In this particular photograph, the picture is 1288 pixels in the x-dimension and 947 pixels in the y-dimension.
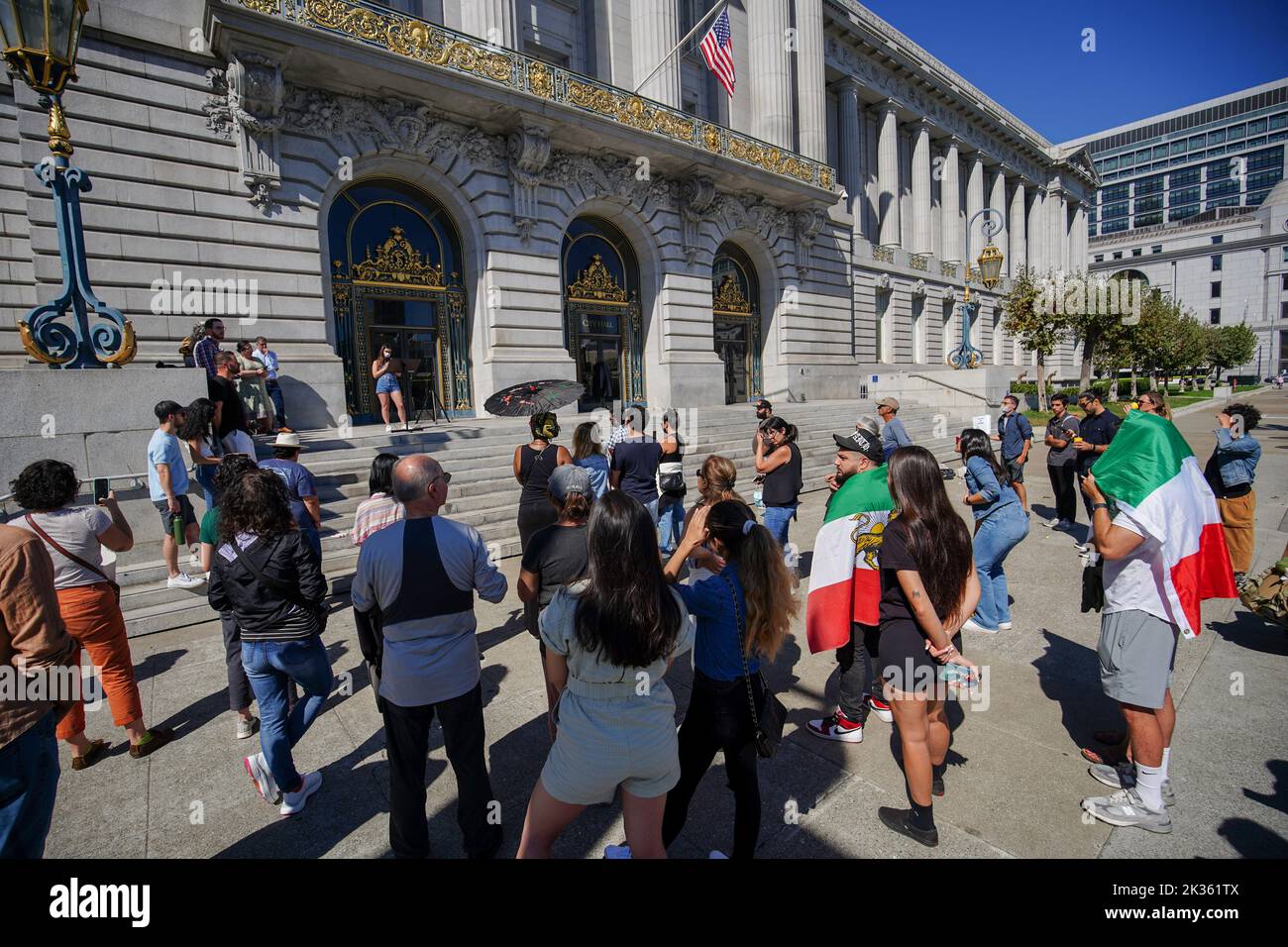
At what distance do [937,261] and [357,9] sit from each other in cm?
3511

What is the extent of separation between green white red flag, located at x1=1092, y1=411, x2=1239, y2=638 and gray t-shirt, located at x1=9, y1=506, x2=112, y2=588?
593 centimetres

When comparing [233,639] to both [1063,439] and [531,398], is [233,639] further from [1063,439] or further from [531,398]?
[1063,439]

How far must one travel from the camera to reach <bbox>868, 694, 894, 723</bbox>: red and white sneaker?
172 inches

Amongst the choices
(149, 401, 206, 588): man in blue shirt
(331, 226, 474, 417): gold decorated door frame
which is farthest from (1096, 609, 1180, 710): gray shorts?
(331, 226, 474, 417): gold decorated door frame

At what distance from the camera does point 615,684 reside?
93.1 inches

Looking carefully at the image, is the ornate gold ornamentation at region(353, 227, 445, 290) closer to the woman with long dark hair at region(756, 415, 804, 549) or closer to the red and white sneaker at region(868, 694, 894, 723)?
the woman with long dark hair at region(756, 415, 804, 549)

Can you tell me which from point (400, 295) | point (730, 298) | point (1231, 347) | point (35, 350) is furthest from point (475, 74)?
point (1231, 347)

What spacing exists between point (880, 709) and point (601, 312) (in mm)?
18152

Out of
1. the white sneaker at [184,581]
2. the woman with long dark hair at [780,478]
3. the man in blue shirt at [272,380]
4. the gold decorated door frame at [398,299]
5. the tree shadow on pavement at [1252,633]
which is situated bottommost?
the tree shadow on pavement at [1252,633]

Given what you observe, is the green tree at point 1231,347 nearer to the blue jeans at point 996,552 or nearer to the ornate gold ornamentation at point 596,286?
the ornate gold ornamentation at point 596,286

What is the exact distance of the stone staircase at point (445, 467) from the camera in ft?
22.2

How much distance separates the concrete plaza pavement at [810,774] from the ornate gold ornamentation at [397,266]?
1260 centimetres

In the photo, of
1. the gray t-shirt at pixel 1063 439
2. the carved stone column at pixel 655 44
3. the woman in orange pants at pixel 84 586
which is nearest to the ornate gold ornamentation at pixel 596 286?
the carved stone column at pixel 655 44

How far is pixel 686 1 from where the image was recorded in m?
23.6
